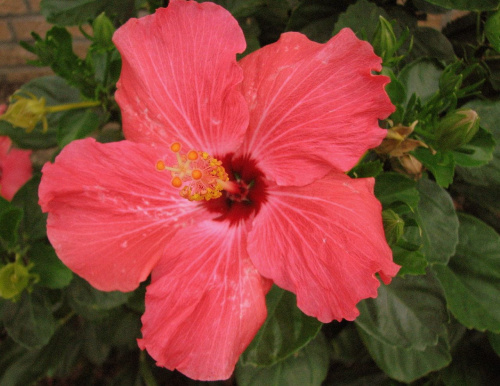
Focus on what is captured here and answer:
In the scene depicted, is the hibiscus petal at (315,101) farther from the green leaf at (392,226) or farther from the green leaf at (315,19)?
the green leaf at (315,19)

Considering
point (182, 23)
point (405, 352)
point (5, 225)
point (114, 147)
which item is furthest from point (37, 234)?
point (405, 352)

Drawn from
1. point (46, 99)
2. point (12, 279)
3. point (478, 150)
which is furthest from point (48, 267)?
point (478, 150)

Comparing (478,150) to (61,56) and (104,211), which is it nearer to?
(104,211)

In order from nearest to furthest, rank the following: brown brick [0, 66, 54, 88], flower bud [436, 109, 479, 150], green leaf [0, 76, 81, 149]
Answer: flower bud [436, 109, 479, 150] < green leaf [0, 76, 81, 149] < brown brick [0, 66, 54, 88]

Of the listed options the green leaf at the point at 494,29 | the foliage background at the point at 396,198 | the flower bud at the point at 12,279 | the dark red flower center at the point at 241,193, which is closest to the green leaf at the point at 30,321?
the foliage background at the point at 396,198

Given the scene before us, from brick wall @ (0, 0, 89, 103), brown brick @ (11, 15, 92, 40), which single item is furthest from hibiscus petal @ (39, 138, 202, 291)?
brown brick @ (11, 15, 92, 40)

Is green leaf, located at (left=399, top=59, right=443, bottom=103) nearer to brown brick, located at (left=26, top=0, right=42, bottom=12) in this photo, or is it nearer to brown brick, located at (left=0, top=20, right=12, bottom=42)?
brown brick, located at (left=26, top=0, right=42, bottom=12)
